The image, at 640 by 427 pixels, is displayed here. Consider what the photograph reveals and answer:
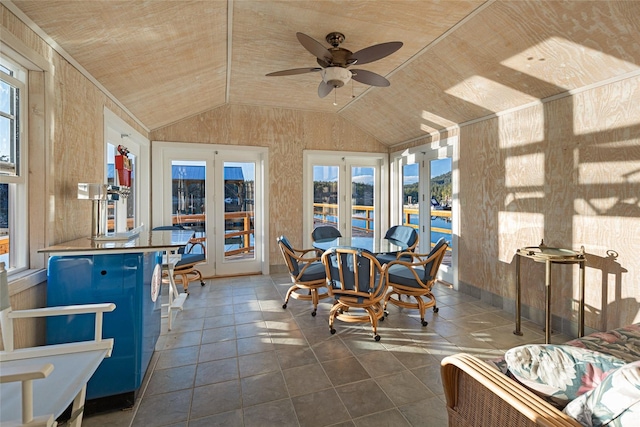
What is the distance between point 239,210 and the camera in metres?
5.23

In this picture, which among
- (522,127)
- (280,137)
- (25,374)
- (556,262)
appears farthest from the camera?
(280,137)

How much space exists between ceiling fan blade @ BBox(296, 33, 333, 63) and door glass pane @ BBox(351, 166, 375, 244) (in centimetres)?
329

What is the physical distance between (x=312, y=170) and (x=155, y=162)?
2566mm

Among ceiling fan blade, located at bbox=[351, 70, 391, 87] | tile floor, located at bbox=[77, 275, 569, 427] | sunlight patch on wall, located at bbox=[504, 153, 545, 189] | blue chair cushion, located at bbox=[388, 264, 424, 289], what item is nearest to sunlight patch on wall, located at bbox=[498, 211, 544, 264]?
sunlight patch on wall, located at bbox=[504, 153, 545, 189]

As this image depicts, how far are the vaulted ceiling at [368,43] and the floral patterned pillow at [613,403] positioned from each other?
2441mm

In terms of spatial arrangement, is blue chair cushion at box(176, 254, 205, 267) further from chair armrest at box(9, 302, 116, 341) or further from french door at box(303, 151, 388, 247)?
chair armrest at box(9, 302, 116, 341)

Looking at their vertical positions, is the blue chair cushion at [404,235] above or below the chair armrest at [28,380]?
above

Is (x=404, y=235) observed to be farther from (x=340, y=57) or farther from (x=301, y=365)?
(x=340, y=57)

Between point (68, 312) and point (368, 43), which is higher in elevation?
point (368, 43)

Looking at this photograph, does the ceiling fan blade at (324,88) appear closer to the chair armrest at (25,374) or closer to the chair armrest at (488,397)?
the chair armrest at (488,397)

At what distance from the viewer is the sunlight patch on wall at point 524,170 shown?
3.23 metres

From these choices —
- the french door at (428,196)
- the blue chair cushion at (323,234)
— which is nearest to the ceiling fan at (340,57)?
the blue chair cushion at (323,234)

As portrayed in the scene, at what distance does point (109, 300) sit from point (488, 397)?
2.14 meters

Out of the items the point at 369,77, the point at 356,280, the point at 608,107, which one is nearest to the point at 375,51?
the point at 369,77
